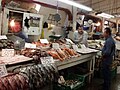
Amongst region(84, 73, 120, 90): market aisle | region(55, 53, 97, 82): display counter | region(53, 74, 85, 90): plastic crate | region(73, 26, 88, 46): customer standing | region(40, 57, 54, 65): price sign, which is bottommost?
region(84, 73, 120, 90): market aisle

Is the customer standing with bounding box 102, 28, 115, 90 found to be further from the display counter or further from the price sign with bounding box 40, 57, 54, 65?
the price sign with bounding box 40, 57, 54, 65

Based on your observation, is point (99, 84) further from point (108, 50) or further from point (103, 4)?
point (103, 4)

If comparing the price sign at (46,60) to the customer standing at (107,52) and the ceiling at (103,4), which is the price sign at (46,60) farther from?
the ceiling at (103,4)

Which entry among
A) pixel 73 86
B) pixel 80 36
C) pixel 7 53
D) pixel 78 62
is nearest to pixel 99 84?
pixel 78 62

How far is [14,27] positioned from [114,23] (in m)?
13.8

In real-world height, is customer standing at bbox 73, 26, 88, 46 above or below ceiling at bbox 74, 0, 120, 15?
below

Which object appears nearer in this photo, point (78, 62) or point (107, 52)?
point (107, 52)

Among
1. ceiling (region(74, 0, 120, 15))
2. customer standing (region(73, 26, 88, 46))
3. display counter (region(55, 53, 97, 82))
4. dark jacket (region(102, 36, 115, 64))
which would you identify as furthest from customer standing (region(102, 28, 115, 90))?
ceiling (region(74, 0, 120, 15))

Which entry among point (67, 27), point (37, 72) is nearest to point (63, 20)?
point (67, 27)

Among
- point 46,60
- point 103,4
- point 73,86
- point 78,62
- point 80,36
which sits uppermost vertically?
point 103,4

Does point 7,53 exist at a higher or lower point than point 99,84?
higher

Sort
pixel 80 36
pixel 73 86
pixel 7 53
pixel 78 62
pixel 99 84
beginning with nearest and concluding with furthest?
pixel 7 53 → pixel 73 86 → pixel 78 62 → pixel 99 84 → pixel 80 36

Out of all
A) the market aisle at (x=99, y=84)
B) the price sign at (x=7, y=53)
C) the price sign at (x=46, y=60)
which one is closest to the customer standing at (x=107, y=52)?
→ the market aisle at (x=99, y=84)

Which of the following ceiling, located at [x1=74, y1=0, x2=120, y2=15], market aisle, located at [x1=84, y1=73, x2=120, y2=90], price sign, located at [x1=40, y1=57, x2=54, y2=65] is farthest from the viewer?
ceiling, located at [x1=74, y1=0, x2=120, y2=15]
